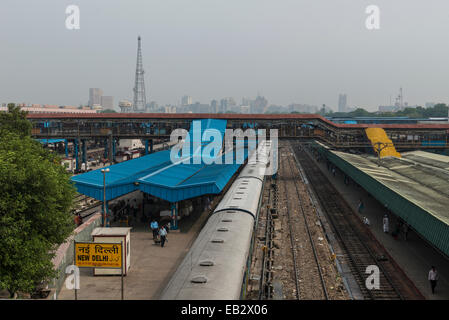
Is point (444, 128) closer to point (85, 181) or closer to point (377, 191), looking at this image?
point (377, 191)

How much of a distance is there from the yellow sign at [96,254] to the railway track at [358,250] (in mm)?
12084

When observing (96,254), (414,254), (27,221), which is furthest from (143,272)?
(414,254)

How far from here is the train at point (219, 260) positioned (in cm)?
1113

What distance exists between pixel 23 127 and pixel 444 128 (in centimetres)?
5981

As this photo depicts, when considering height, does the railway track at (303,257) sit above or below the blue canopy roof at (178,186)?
below

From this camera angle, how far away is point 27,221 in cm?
1489

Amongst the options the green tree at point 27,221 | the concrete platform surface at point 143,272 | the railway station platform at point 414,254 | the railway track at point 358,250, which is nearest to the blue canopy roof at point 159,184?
the concrete platform surface at point 143,272

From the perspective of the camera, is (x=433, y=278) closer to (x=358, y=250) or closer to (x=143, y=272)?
(x=358, y=250)

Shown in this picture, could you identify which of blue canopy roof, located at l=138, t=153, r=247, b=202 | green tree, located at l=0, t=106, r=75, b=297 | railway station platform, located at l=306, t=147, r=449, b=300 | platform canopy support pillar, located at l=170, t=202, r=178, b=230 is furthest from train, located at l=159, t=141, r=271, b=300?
railway station platform, located at l=306, t=147, r=449, b=300

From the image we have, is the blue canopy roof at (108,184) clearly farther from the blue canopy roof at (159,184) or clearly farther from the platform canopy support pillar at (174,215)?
the platform canopy support pillar at (174,215)

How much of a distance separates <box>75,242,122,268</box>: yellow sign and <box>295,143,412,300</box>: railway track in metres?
12.1

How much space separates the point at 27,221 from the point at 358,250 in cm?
1989

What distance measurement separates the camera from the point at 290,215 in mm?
34219

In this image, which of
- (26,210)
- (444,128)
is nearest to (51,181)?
(26,210)
